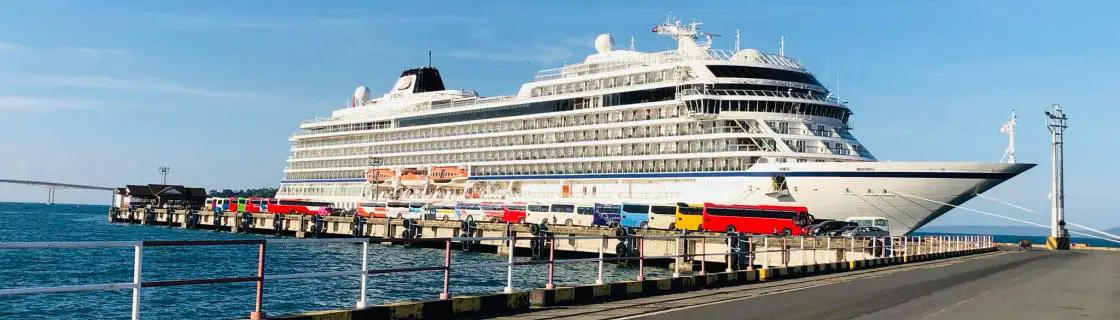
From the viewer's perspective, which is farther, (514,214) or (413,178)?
(413,178)

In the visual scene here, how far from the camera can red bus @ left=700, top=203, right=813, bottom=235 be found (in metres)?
51.7

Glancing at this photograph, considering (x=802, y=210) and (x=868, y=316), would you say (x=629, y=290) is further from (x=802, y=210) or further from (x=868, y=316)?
(x=802, y=210)

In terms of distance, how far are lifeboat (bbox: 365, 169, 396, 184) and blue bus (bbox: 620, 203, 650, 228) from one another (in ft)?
119

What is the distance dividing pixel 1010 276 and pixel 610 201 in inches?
1667

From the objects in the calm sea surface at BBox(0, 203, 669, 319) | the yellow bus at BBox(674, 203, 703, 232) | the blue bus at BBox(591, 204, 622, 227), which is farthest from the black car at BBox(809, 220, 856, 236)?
the blue bus at BBox(591, 204, 622, 227)

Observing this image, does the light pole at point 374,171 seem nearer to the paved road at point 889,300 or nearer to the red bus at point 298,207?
the red bus at point 298,207

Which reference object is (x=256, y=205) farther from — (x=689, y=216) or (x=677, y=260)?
(x=677, y=260)

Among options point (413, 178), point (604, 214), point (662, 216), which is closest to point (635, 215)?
point (662, 216)

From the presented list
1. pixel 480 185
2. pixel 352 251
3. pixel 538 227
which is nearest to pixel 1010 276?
pixel 538 227

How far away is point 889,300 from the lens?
1748cm

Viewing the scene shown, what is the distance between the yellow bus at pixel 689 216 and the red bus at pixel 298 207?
42666 mm

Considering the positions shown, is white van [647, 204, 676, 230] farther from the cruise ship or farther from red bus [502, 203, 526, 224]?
red bus [502, 203, 526, 224]

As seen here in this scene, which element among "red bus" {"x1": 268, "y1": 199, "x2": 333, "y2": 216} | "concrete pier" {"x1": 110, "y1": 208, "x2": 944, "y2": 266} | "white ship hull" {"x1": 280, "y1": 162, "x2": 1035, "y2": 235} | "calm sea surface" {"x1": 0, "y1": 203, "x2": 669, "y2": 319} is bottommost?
"calm sea surface" {"x1": 0, "y1": 203, "x2": 669, "y2": 319}

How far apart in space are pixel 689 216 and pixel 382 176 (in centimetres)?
4523
